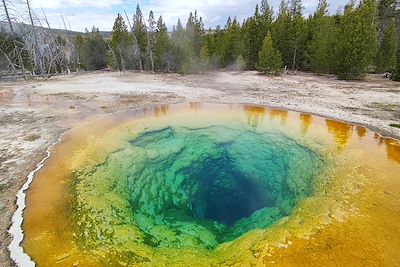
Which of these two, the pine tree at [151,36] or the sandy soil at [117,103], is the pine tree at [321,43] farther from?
the pine tree at [151,36]

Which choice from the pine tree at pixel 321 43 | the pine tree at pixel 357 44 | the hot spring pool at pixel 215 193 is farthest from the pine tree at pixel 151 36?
the hot spring pool at pixel 215 193

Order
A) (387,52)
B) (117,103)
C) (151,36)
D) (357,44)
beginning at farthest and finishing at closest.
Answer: (151,36)
(387,52)
(357,44)
(117,103)

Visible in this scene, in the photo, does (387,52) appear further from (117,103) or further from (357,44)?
(117,103)

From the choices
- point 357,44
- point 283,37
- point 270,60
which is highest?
point 283,37

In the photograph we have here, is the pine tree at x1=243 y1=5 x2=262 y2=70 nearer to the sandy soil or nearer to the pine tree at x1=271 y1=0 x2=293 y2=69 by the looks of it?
the pine tree at x1=271 y1=0 x2=293 y2=69

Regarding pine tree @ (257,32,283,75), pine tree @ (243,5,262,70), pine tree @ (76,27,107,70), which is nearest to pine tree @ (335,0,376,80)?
pine tree @ (257,32,283,75)

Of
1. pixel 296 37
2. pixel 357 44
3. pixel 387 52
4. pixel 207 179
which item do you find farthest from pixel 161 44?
pixel 207 179

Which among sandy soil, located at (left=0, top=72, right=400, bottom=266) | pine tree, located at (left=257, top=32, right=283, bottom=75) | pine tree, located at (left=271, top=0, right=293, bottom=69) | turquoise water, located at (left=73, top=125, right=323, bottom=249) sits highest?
pine tree, located at (left=271, top=0, right=293, bottom=69)
